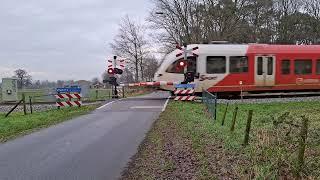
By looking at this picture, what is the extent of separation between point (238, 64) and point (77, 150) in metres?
18.3

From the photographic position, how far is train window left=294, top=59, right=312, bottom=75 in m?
29.2

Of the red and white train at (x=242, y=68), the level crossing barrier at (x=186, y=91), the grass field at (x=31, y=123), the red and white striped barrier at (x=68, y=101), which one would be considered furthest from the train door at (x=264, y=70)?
the red and white striped barrier at (x=68, y=101)

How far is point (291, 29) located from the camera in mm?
69875

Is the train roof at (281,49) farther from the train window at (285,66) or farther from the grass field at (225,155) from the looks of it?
the grass field at (225,155)

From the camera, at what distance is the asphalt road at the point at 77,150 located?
352 inches

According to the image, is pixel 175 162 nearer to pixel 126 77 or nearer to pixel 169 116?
pixel 169 116

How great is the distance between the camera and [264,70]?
93.7 feet

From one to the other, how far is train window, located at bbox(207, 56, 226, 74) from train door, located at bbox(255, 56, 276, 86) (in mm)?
1969

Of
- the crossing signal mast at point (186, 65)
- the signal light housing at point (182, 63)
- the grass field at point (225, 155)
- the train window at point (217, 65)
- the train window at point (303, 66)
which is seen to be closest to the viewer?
the grass field at point (225, 155)

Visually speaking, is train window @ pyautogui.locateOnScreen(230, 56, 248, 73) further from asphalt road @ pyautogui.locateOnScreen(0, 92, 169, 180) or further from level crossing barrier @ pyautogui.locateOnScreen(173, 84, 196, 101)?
asphalt road @ pyautogui.locateOnScreen(0, 92, 169, 180)

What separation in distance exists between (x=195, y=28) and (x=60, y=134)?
1701 inches

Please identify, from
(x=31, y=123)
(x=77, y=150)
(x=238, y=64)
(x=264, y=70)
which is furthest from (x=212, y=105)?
(x=264, y=70)

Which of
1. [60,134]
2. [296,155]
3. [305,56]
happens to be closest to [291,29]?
[305,56]

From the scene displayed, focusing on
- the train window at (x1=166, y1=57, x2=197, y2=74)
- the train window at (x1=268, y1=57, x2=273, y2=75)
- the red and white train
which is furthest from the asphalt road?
the train window at (x1=268, y1=57, x2=273, y2=75)
